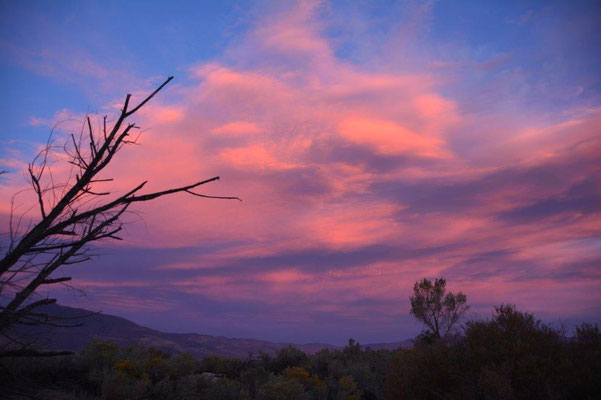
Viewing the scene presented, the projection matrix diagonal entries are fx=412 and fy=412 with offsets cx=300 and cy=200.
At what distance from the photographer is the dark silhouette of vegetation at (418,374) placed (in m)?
6.93

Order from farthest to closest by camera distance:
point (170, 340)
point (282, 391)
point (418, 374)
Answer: point (170, 340) → point (282, 391) → point (418, 374)

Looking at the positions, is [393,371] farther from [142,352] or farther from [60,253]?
[142,352]

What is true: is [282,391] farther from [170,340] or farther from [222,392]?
[170,340]

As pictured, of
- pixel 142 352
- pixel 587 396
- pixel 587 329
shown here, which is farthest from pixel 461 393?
pixel 142 352

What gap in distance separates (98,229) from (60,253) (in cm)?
38

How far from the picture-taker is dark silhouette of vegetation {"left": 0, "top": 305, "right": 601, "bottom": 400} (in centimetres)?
693

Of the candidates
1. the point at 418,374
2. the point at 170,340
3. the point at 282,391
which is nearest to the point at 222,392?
the point at 282,391

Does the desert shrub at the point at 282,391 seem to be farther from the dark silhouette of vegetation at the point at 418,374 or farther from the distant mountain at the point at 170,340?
the distant mountain at the point at 170,340

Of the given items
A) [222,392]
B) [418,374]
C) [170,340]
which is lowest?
[170,340]

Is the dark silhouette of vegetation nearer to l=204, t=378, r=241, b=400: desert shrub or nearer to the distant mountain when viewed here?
l=204, t=378, r=241, b=400: desert shrub

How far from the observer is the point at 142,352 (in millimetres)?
15016

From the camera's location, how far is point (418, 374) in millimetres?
8781

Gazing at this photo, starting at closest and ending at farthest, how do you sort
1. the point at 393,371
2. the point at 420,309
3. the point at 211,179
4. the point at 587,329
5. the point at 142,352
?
the point at 211,179 < the point at 587,329 < the point at 393,371 < the point at 142,352 < the point at 420,309

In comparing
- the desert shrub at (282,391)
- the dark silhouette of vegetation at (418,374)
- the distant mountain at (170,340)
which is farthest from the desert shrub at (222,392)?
the distant mountain at (170,340)
